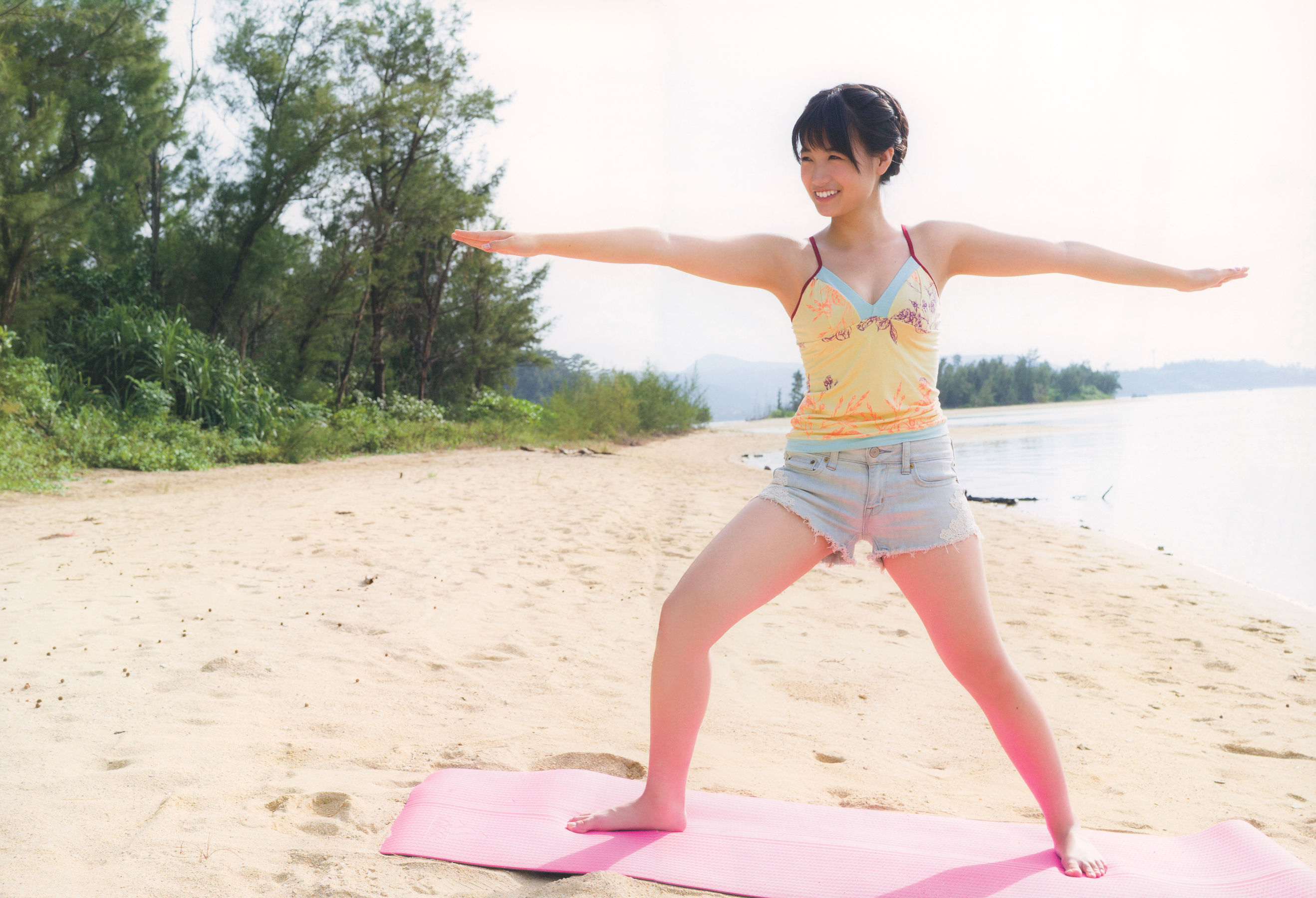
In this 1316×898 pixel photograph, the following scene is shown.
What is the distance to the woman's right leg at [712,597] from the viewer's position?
6.41 ft

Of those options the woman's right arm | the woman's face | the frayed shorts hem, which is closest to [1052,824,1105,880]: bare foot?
the frayed shorts hem

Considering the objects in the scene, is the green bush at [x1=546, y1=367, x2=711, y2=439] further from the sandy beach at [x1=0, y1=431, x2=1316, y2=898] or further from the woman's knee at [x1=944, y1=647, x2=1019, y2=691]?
the woman's knee at [x1=944, y1=647, x2=1019, y2=691]

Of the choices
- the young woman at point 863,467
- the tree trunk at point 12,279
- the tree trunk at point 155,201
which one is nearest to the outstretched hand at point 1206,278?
the young woman at point 863,467

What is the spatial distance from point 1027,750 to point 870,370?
3.09 ft

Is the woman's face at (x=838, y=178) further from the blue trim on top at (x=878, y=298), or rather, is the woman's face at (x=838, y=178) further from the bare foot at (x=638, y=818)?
the bare foot at (x=638, y=818)

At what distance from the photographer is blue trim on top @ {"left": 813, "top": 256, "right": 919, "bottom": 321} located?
6.46ft

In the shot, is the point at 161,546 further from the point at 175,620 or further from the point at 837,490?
the point at 837,490

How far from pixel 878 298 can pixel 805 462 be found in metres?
0.41

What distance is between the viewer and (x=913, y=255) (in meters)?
2.04

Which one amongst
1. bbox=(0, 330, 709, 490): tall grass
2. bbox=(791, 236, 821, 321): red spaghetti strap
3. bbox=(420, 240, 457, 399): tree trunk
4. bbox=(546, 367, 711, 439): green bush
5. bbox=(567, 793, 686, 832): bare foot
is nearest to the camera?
bbox=(791, 236, 821, 321): red spaghetti strap

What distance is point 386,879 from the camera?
1.93 metres

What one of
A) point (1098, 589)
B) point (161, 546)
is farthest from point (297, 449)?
point (1098, 589)

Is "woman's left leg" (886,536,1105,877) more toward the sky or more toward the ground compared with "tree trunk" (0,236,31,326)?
more toward the ground

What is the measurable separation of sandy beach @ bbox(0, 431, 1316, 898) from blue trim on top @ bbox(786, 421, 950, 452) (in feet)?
3.43
